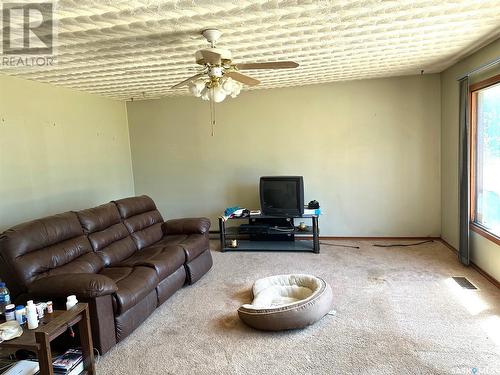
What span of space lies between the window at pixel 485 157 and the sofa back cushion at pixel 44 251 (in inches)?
160

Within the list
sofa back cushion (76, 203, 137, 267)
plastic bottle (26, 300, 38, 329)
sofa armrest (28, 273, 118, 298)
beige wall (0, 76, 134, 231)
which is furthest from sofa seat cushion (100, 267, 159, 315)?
beige wall (0, 76, 134, 231)

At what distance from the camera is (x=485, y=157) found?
3836 millimetres

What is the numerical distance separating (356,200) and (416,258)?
1.29m

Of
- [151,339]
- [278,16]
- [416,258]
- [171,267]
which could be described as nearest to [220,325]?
[151,339]

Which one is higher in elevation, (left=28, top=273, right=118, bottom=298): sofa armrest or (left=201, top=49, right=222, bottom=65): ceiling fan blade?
(left=201, top=49, right=222, bottom=65): ceiling fan blade

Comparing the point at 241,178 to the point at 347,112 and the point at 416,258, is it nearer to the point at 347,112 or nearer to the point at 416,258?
the point at 347,112

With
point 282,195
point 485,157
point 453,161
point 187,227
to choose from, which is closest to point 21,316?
point 187,227

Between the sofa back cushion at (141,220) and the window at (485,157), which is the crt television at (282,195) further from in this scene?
the window at (485,157)

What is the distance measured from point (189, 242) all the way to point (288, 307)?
1626mm

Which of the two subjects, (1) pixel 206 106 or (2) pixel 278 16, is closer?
(2) pixel 278 16

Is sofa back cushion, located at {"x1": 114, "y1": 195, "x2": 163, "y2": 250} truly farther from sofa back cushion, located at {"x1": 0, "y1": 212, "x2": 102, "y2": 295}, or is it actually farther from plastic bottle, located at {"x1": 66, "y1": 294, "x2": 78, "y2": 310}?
plastic bottle, located at {"x1": 66, "y1": 294, "x2": 78, "y2": 310}

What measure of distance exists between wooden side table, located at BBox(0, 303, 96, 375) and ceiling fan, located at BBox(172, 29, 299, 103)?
1.94 metres

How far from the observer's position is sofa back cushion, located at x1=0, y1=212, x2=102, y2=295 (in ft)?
8.72

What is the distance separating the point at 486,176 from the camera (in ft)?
12.6
